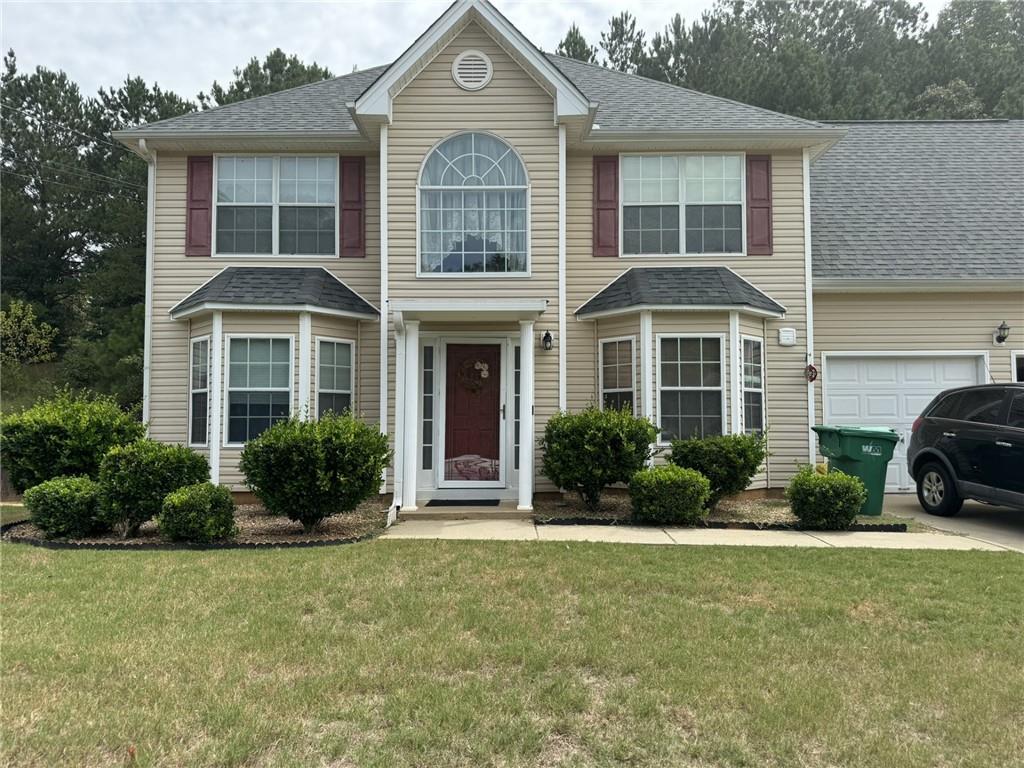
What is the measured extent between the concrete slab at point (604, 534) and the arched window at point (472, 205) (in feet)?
12.9

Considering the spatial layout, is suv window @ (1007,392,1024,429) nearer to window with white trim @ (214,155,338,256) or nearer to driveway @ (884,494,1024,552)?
driveway @ (884,494,1024,552)

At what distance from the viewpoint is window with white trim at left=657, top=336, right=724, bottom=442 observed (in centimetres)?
927

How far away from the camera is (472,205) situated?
9430 mm

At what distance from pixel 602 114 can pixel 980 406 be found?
6.72 metres

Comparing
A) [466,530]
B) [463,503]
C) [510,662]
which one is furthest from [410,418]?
[510,662]

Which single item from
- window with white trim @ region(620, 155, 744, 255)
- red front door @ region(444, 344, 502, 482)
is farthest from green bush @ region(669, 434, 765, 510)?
window with white trim @ region(620, 155, 744, 255)

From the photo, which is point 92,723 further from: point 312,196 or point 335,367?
point 312,196

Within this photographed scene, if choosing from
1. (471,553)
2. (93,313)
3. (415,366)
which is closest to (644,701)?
(471,553)

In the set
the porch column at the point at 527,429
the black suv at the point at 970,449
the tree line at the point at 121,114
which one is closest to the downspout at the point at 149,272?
the porch column at the point at 527,429

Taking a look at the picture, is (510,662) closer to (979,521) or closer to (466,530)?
(466,530)

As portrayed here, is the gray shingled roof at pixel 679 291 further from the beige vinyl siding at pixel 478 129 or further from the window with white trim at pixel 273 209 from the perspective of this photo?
the window with white trim at pixel 273 209

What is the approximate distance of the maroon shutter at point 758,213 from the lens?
1010 cm

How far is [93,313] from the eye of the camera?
23.4 metres

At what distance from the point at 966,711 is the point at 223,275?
986cm
